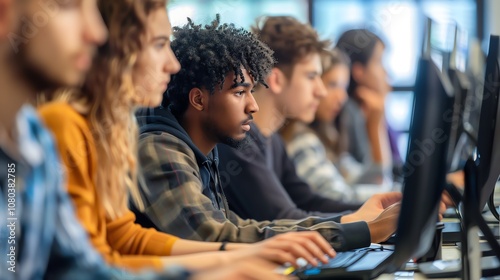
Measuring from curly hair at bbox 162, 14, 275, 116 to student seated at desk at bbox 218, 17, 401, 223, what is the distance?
131mm

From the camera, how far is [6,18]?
0.90 meters

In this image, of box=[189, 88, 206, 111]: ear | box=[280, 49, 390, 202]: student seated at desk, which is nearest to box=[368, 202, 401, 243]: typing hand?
box=[189, 88, 206, 111]: ear

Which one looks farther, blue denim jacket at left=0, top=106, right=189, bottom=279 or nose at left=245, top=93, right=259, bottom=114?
nose at left=245, top=93, right=259, bottom=114

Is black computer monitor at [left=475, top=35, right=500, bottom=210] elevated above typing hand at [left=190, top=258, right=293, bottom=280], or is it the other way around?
black computer monitor at [left=475, top=35, right=500, bottom=210]

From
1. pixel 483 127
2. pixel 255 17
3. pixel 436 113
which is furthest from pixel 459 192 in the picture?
pixel 255 17

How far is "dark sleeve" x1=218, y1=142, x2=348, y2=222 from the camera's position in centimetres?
188

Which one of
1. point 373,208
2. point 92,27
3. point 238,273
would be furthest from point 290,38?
point 238,273

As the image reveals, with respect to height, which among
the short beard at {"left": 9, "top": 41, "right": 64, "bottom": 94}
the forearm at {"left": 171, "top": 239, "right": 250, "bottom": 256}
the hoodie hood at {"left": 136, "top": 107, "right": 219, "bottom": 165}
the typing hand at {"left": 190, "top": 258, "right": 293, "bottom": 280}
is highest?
the short beard at {"left": 9, "top": 41, "right": 64, "bottom": 94}

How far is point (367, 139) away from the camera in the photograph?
4844mm

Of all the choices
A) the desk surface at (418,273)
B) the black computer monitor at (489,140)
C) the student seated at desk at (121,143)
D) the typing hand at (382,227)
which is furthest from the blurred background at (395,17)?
the student seated at desk at (121,143)

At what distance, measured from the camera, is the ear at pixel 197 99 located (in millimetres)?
1529

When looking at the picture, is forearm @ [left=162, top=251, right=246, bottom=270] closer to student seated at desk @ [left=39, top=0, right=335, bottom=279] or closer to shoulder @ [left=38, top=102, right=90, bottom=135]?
student seated at desk @ [left=39, top=0, right=335, bottom=279]

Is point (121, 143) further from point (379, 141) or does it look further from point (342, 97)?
point (379, 141)

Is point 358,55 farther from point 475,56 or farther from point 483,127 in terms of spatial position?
point 483,127
